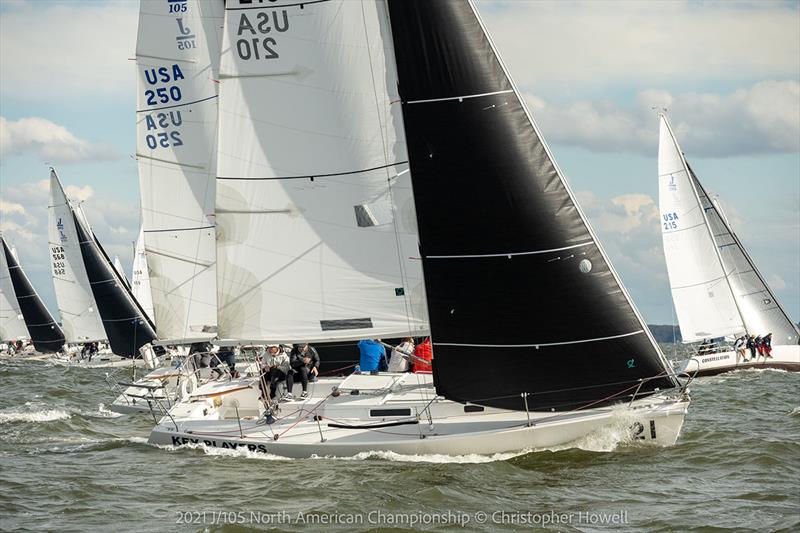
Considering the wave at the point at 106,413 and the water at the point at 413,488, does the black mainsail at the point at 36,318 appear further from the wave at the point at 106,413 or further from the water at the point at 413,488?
the water at the point at 413,488

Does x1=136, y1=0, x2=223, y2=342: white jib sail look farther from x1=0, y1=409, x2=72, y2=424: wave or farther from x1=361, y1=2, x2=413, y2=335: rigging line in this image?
x1=361, y1=2, x2=413, y2=335: rigging line

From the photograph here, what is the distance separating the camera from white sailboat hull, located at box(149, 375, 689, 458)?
16125 mm

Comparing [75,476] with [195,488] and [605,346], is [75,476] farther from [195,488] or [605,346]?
[605,346]

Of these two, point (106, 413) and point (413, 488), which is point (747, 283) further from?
point (413, 488)

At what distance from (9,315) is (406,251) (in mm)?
60209

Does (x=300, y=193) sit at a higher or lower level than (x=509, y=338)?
higher

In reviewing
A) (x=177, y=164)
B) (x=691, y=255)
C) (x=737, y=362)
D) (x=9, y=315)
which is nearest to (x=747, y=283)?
(x=691, y=255)

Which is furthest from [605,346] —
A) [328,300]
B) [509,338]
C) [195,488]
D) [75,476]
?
[75,476]

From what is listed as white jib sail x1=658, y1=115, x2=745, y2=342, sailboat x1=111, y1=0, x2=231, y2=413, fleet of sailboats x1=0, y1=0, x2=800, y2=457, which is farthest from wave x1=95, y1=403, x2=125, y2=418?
white jib sail x1=658, y1=115, x2=745, y2=342

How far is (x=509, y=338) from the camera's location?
16.1 m

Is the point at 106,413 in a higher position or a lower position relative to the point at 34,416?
lower

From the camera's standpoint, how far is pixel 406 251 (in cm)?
1727

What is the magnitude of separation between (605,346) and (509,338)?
4.69 ft

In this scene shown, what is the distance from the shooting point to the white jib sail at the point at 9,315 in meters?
70.1
